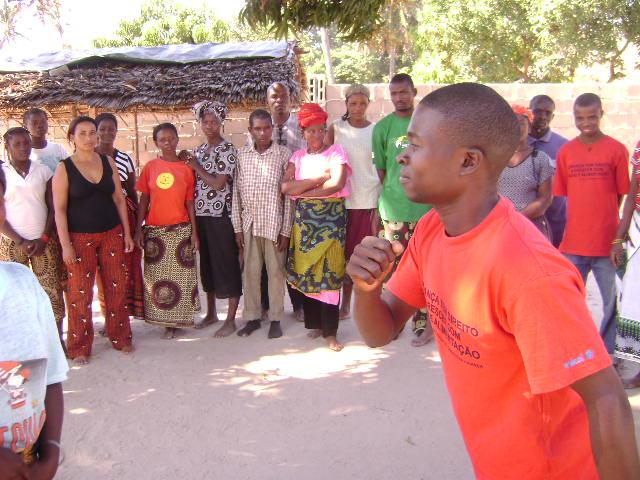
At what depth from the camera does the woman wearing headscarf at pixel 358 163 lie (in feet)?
15.8

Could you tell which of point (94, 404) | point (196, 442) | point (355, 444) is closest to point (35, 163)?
point (94, 404)

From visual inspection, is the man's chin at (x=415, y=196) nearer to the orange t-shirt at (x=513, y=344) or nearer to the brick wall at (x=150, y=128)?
the orange t-shirt at (x=513, y=344)

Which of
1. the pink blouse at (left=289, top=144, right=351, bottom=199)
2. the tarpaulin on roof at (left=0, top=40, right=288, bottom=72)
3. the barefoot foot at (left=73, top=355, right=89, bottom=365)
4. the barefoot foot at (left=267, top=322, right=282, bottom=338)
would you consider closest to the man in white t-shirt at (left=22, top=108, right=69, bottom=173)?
the barefoot foot at (left=73, top=355, right=89, bottom=365)

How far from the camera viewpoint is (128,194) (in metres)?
4.80

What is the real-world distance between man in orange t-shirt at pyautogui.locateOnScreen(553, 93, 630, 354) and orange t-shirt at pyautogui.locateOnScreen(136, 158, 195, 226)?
9.58ft

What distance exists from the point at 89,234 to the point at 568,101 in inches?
297

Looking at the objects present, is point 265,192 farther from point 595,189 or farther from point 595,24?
point 595,24

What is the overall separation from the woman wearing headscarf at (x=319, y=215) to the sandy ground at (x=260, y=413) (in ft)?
1.51

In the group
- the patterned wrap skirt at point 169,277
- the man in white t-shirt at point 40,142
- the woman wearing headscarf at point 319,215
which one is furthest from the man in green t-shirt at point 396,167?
the man in white t-shirt at point 40,142

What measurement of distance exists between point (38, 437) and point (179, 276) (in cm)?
339

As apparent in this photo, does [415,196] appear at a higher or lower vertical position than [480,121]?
lower

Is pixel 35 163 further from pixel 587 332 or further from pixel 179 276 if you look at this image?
pixel 587 332

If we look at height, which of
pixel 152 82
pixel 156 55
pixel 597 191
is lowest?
pixel 597 191

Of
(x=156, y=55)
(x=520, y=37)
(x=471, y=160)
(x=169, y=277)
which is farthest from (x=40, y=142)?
(x=520, y=37)
